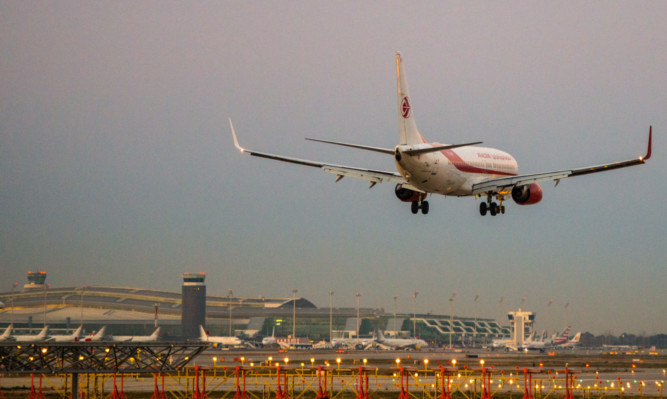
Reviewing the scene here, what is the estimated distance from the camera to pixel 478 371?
10319 centimetres

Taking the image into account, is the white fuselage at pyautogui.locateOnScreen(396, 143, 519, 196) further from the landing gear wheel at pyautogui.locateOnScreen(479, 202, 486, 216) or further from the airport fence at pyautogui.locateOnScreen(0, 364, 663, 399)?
the airport fence at pyautogui.locateOnScreen(0, 364, 663, 399)

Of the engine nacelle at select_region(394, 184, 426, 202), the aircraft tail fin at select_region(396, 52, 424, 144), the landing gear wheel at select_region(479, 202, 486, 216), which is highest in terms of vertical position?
the aircraft tail fin at select_region(396, 52, 424, 144)

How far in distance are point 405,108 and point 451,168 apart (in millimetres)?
6131

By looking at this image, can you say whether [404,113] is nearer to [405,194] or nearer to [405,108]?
[405,108]

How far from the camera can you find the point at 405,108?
2566 inches

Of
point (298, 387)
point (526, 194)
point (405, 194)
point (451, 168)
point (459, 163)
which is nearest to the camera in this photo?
point (451, 168)

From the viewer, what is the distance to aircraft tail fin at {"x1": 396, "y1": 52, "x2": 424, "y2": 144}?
212 ft

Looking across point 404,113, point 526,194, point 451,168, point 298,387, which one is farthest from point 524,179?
point 298,387

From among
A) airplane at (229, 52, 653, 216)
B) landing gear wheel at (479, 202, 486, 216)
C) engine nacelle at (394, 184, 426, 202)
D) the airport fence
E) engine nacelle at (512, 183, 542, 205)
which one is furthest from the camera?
landing gear wheel at (479, 202, 486, 216)

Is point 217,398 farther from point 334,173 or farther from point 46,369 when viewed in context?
point 334,173

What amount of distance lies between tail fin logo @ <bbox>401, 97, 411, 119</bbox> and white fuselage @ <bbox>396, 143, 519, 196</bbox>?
2.87 m

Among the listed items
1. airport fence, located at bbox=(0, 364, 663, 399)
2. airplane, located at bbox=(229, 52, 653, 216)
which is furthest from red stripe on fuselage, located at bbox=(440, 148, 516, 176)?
airport fence, located at bbox=(0, 364, 663, 399)

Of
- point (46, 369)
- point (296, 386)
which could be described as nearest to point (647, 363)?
point (296, 386)

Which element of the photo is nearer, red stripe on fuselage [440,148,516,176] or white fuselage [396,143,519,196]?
white fuselage [396,143,519,196]
